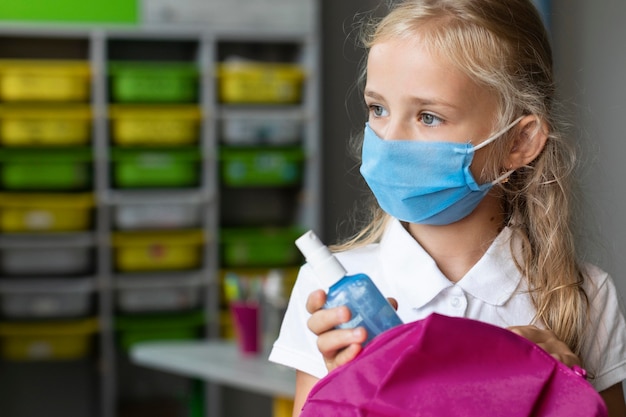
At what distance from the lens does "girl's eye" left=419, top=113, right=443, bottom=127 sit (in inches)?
38.8

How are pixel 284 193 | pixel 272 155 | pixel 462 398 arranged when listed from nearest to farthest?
pixel 462 398
pixel 272 155
pixel 284 193

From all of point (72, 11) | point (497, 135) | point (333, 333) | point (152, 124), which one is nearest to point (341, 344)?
point (333, 333)

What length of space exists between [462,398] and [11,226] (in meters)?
3.47

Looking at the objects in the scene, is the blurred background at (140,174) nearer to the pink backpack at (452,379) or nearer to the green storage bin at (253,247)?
the green storage bin at (253,247)

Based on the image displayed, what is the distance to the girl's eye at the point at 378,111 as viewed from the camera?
1.00 meters

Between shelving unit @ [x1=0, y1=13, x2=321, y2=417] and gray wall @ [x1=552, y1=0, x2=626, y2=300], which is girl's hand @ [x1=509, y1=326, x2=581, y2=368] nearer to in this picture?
gray wall @ [x1=552, y1=0, x2=626, y2=300]

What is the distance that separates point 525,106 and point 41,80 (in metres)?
3.20

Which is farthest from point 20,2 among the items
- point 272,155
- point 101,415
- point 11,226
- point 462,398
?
point 462,398

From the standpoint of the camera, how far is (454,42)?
3.22 ft

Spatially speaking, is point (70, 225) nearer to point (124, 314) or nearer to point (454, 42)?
point (124, 314)

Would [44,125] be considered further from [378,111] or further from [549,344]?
[549,344]

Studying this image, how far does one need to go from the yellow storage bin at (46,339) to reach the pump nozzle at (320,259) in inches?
132

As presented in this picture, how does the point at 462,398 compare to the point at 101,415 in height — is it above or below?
above

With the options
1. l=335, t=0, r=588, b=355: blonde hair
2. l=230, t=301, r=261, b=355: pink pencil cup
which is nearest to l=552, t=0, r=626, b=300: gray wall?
l=335, t=0, r=588, b=355: blonde hair
